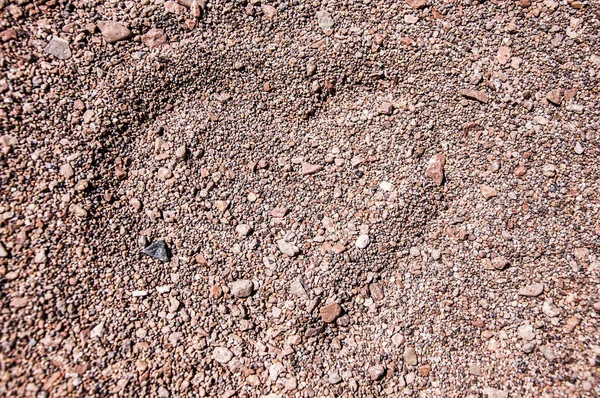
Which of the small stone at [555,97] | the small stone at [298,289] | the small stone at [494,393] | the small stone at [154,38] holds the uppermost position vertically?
the small stone at [154,38]

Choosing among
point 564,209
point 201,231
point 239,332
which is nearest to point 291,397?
point 239,332

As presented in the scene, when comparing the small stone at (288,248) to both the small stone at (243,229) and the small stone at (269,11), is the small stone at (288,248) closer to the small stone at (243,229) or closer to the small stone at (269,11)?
the small stone at (243,229)

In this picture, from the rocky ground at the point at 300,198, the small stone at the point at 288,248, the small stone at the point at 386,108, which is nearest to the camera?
the rocky ground at the point at 300,198

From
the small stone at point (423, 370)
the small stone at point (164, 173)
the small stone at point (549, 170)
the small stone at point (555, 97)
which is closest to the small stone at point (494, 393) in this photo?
the small stone at point (423, 370)

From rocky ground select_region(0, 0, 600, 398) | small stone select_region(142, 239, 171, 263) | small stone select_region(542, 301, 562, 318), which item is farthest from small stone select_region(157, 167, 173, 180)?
small stone select_region(542, 301, 562, 318)

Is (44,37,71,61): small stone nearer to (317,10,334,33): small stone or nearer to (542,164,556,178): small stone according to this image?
(317,10,334,33): small stone
